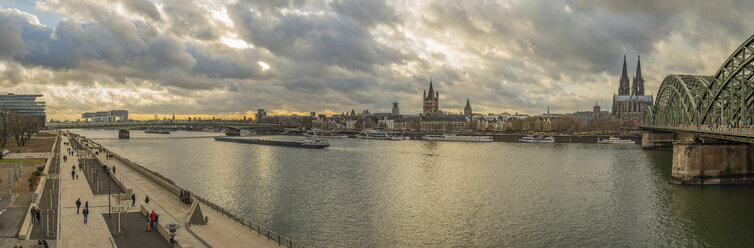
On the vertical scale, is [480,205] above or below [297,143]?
below

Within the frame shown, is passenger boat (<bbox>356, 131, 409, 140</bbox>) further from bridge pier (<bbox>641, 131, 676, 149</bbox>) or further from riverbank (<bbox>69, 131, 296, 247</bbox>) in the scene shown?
riverbank (<bbox>69, 131, 296, 247</bbox>)

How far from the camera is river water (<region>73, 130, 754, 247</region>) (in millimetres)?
A: 28000

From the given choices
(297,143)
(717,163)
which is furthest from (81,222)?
(297,143)

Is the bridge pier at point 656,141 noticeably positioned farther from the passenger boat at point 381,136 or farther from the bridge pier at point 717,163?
the passenger boat at point 381,136

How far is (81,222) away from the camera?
82.0ft

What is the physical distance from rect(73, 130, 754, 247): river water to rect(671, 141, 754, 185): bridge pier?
1644mm

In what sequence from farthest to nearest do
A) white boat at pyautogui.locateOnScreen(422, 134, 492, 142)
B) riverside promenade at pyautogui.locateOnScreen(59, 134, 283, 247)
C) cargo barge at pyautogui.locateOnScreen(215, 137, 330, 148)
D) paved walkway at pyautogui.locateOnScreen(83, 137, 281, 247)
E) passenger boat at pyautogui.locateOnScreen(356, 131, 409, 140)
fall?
1. passenger boat at pyautogui.locateOnScreen(356, 131, 409, 140)
2. white boat at pyautogui.locateOnScreen(422, 134, 492, 142)
3. cargo barge at pyautogui.locateOnScreen(215, 137, 330, 148)
4. paved walkway at pyautogui.locateOnScreen(83, 137, 281, 247)
5. riverside promenade at pyautogui.locateOnScreen(59, 134, 283, 247)

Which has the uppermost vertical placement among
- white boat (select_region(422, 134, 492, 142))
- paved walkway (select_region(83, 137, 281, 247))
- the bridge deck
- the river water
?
the bridge deck

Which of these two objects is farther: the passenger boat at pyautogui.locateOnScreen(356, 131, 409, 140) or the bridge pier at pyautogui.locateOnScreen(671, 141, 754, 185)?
the passenger boat at pyautogui.locateOnScreen(356, 131, 409, 140)

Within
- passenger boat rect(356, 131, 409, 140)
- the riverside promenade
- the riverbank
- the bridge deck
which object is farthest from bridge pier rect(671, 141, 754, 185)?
passenger boat rect(356, 131, 409, 140)

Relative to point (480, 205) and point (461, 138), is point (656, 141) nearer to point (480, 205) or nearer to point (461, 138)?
point (461, 138)

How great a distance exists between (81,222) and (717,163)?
55398 mm

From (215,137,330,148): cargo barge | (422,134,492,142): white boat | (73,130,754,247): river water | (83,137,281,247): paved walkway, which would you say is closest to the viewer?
(83,137,281,247): paved walkway

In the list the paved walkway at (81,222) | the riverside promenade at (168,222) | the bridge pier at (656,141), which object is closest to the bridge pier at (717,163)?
the riverside promenade at (168,222)
